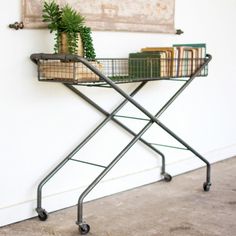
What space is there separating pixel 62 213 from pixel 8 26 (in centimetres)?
124

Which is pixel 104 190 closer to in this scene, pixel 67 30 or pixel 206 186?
pixel 206 186

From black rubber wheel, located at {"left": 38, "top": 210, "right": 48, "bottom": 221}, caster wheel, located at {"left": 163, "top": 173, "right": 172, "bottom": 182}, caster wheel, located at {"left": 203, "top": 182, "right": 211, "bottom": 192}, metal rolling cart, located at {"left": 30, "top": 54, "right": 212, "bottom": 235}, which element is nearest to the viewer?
metal rolling cart, located at {"left": 30, "top": 54, "right": 212, "bottom": 235}

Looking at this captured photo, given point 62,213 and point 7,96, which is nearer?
point 7,96

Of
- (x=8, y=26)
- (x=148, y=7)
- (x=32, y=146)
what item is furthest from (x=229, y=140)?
(x=8, y=26)

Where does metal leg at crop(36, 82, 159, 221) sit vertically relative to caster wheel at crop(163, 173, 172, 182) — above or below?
above

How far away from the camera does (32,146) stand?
2.73 metres

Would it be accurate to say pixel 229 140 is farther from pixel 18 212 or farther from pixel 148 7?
pixel 18 212

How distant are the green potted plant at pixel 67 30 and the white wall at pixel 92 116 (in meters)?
0.16

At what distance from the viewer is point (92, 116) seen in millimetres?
3068

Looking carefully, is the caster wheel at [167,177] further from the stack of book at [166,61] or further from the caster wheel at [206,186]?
the stack of book at [166,61]

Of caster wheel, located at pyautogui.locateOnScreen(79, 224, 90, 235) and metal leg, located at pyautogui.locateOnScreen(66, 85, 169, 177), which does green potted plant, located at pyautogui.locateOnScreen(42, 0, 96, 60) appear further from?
caster wheel, located at pyautogui.locateOnScreen(79, 224, 90, 235)

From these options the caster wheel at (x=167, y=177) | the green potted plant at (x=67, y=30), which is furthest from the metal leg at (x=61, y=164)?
the caster wheel at (x=167, y=177)

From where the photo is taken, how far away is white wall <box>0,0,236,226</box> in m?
2.61

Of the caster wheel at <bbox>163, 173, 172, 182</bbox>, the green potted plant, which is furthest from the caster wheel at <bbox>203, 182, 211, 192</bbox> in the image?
the green potted plant
